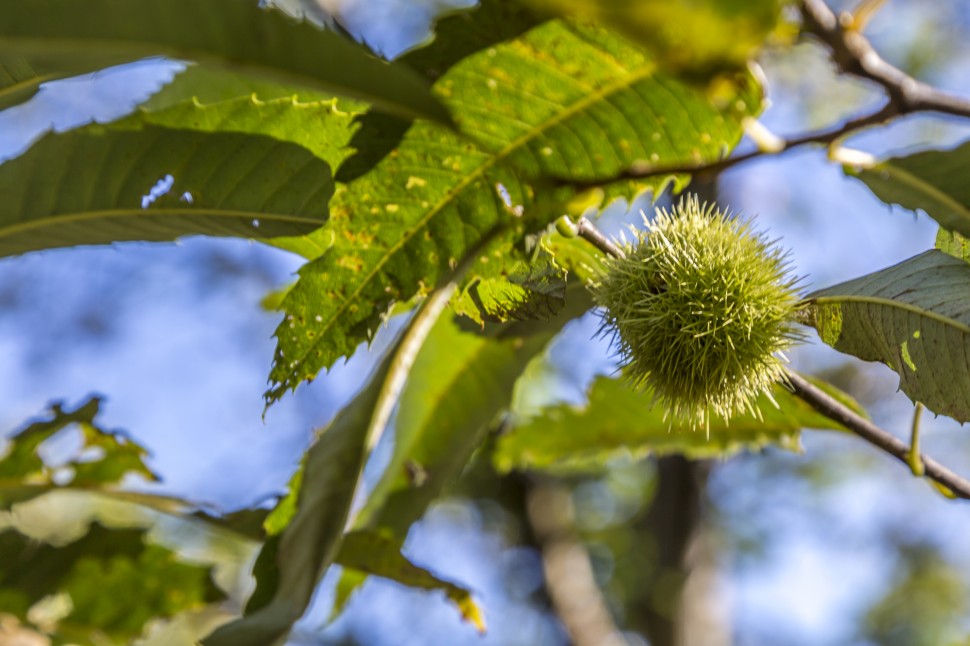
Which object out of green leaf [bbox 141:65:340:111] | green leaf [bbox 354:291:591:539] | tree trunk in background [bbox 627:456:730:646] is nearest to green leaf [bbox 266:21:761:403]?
green leaf [bbox 141:65:340:111]

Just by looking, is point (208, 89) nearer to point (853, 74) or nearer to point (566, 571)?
point (853, 74)

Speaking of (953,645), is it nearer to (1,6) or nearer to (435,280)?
(435,280)

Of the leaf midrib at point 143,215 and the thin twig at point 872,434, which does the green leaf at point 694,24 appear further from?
the thin twig at point 872,434

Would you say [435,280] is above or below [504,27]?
below

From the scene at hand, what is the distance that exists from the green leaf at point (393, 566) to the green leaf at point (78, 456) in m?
0.55

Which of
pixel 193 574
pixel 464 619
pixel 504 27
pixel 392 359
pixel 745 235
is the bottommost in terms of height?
pixel 193 574

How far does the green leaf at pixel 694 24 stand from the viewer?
445 mm

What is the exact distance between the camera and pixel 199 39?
606 millimetres

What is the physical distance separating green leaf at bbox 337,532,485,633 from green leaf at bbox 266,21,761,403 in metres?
0.34

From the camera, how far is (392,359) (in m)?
0.84

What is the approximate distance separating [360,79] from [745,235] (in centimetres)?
68

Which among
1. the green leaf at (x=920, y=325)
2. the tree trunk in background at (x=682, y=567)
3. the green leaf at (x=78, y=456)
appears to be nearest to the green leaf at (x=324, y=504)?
the green leaf at (x=920, y=325)

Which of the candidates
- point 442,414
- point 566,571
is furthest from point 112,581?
point 566,571

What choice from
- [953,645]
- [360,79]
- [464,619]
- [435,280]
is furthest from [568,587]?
[360,79]
